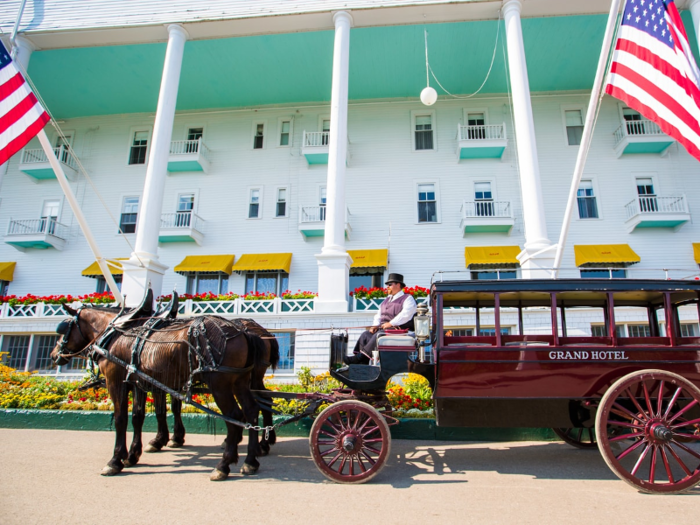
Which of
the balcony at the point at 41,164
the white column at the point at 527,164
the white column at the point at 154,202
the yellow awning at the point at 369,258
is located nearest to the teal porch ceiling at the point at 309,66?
the balcony at the point at 41,164

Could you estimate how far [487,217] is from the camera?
17.4 m

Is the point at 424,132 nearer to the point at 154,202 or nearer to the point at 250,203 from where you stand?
the point at 250,203

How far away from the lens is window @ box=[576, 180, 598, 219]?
720 inches

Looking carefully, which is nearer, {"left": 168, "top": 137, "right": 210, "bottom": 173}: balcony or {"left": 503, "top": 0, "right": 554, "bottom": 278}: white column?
{"left": 503, "top": 0, "right": 554, "bottom": 278}: white column

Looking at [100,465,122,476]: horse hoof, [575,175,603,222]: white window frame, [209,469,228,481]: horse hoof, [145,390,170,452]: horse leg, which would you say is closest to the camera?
[209,469,228,481]: horse hoof

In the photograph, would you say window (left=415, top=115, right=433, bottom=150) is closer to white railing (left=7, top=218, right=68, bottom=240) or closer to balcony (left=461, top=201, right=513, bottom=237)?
balcony (left=461, top=201, right=513, bottom=237)

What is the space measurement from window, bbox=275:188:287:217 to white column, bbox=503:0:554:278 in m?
10.2

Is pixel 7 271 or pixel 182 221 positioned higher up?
pixel 182 221

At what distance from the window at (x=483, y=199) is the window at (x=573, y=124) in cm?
422

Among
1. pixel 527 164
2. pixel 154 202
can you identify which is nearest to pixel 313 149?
pixel 154 202

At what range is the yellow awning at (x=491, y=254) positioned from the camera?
16781 mm

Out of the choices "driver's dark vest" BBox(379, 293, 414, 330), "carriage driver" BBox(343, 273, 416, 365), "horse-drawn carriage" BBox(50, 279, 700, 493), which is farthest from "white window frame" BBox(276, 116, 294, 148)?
"horse-drawn carriage" BBox(50, 279, 700, 493)

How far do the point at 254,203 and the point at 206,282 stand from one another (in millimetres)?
4084

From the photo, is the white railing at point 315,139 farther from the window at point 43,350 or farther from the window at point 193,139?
the window at point 43,350
